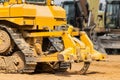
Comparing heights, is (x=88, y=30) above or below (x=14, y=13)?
below

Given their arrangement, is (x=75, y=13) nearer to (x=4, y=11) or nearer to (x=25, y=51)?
(x=4, y=11)

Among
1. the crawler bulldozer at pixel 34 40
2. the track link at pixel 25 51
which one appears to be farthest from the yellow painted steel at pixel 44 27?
the track link at pixel 25 51

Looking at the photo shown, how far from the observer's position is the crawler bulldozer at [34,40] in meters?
14.6

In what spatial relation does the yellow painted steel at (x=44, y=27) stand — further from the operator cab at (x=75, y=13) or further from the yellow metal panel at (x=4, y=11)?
the operator cab at (x=75, y=13)

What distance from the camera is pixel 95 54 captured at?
15055 millimetres

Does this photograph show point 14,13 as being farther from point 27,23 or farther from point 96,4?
point 96,4

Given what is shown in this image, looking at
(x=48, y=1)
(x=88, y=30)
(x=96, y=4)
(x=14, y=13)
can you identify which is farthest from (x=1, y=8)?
(x=96, y=4)

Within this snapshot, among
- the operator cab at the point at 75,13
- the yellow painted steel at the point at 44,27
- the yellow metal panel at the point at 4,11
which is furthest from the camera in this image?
the operator cab at the point at 75,13

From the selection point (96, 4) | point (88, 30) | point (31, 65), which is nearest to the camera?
point (31, 65)

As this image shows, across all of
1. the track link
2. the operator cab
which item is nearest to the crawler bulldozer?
the track link

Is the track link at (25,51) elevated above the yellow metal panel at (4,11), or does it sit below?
below

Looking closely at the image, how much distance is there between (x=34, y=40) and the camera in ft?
49.9

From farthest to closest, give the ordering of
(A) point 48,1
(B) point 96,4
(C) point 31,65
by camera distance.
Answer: (B) point 96,4
(A) point 48,1
(C) point 31,65

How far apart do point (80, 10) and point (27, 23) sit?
13431mm
